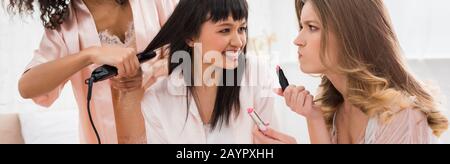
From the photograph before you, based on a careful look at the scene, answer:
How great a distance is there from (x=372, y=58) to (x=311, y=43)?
12 cm

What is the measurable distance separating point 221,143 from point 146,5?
0.34 meters

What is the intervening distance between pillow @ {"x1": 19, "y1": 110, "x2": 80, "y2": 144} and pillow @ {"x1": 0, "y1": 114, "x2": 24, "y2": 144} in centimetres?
1

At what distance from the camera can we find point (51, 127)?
1.13m

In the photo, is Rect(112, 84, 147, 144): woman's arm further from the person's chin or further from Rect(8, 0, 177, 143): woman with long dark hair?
the person's chin

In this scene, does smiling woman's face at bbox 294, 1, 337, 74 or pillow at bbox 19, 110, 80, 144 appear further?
pillow at bbox 19, 110, 80, 144

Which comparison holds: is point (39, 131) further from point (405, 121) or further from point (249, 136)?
Result: point (405, 121)

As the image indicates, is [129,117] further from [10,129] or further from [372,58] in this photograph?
[372,58]

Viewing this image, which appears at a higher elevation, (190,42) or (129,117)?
(190,42)

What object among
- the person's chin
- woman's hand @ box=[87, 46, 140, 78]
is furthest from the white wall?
woman's hand @ box=[87, 46, 140, 78]

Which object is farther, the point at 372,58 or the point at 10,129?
the point at 10,129

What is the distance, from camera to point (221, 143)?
1.07 m

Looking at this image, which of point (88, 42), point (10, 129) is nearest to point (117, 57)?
point (88, 42)

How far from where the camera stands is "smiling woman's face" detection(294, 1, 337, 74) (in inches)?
37.7

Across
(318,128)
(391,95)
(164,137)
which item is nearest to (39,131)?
(164,137)
